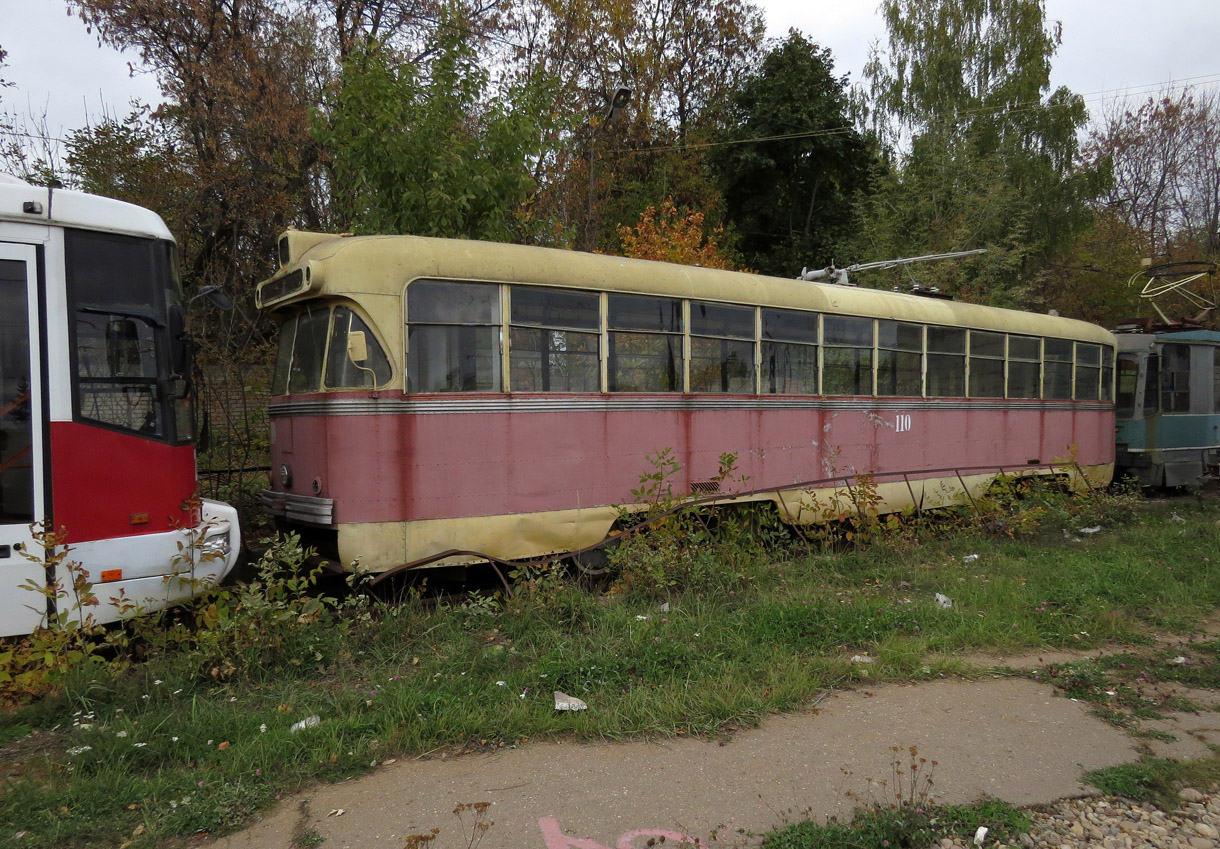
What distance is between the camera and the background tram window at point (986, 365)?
1113cm

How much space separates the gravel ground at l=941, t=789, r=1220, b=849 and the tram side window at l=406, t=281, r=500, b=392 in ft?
15.4

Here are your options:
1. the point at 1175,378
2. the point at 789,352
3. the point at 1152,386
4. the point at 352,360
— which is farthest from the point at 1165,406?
the point at 352,360

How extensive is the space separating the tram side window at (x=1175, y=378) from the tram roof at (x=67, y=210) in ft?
53.8

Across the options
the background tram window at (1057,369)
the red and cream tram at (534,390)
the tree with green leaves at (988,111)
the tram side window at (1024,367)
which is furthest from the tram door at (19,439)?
the tree with green leaves at (988,111)

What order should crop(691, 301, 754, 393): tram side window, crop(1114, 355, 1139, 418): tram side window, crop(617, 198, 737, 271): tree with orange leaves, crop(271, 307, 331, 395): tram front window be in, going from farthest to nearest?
crop(617, 198, 737, 271): tree with orange leaves
crop(1114, 355, 1139, 418): tram side window
crop(691, 301, 754, 393): tram side window
crop(271, 307, 331, 395): tram front window

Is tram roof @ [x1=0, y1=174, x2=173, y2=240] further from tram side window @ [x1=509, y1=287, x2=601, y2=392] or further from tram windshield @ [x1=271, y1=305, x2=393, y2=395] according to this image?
tram side window @ [x1=509, y1=287, x2=601, y2=392]

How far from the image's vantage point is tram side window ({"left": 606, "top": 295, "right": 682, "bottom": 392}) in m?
7.22

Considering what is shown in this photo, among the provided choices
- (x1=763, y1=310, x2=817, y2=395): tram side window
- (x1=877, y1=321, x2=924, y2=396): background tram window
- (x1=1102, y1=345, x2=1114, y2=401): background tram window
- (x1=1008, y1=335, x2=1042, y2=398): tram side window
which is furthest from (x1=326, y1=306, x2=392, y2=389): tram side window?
(x1=1102, y1=345, x2=1114, y2=401): background tram window

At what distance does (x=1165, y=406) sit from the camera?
1431 cm

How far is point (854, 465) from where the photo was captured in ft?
31.3

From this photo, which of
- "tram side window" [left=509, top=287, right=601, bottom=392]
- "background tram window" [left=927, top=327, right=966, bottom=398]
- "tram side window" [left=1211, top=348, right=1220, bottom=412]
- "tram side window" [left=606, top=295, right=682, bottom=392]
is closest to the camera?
"tram side window" [left=509, top=287, right=601, bottom=392]

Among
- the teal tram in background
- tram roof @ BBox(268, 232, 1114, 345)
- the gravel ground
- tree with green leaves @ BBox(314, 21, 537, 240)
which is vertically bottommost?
the gravel ground

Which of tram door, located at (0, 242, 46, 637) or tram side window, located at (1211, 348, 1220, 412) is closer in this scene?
tram door, located at (0, 242, 46, 637)

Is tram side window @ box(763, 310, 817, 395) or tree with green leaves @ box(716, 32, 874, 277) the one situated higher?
tree with green leaves @ box(716, 32, 874, 277)
